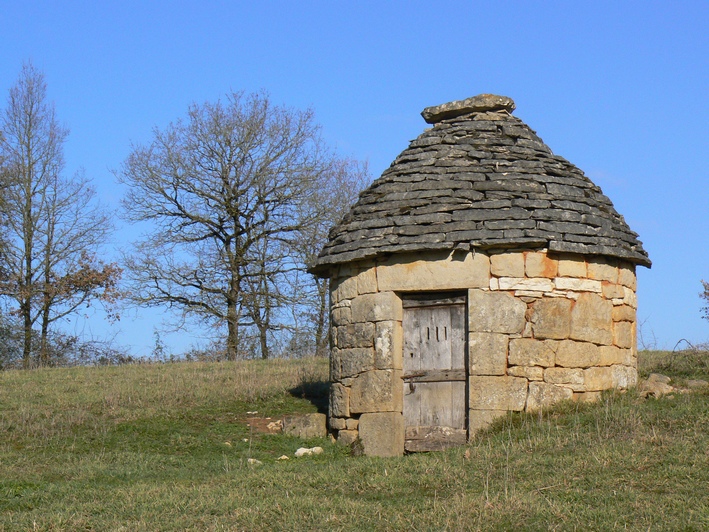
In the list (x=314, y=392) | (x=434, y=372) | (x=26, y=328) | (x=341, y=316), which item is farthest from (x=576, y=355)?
(x=26, y=328)

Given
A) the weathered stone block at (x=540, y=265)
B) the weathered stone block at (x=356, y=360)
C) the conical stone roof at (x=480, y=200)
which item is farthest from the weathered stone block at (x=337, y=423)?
the weathered stone block at (x=540, y=265)

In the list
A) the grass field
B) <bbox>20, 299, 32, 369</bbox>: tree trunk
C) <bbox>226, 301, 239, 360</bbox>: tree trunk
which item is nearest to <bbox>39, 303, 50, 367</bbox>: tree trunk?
<bbox>20, 299, 32, 369</bbox>: tree trunk

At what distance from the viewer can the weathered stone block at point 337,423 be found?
10312 mm

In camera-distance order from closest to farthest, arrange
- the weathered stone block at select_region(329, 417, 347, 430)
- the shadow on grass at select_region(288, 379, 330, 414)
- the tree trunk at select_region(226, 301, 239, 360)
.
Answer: the weathered stone block at select_region(329, 417, 347, 430) → the shadow on grass at select_region(288, 379, 330, 414) → the tree trunk at select_region(226, 301, 239, 360)

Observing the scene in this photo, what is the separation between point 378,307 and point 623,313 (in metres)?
2.90

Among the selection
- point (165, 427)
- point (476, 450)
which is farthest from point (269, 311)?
point (476, 450)

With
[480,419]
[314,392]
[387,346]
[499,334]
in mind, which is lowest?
[480,419]

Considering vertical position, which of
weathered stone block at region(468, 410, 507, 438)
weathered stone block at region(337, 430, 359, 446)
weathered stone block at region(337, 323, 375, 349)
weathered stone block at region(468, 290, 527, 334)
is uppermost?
weathered stone block at region(468, 290, 527, 334)

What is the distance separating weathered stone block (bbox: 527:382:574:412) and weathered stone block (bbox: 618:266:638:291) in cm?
164

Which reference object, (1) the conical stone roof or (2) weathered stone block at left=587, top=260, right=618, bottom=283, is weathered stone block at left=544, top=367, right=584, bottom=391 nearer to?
(2) weathered stone block at left=587, top=260, right=618, bottom=283

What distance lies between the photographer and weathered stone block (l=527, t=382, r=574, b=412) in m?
9.49

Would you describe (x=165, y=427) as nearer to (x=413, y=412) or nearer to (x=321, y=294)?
(x=413, y=412)

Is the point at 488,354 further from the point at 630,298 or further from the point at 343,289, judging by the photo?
the point at 630,298

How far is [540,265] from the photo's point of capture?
31.9 ft
